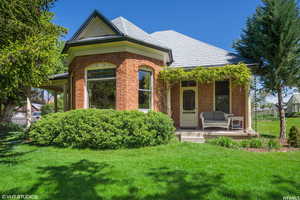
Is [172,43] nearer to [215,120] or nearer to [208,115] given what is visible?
[208,115]

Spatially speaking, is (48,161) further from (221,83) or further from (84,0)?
(84,0)

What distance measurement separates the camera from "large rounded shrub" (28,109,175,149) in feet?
22.6

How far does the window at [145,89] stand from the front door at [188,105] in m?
2.58

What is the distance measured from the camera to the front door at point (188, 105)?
424 inches

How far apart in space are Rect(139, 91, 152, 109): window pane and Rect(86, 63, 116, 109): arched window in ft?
4.37

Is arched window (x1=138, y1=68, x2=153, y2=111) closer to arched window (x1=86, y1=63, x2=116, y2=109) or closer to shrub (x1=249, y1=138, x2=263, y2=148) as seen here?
arched window (x1=86, y1=63, x2=116, y2=109)

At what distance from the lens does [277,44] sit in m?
9.07

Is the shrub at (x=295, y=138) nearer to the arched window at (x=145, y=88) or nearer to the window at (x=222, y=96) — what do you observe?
the window at (x=222, y=96)

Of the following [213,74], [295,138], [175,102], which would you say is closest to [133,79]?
[175,102]

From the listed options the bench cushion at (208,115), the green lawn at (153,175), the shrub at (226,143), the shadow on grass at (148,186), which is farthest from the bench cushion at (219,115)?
the shadow on grass at (148,186)

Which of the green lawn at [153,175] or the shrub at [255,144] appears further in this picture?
the shrub at [255,144]

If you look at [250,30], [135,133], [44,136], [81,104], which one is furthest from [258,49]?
[44,136]

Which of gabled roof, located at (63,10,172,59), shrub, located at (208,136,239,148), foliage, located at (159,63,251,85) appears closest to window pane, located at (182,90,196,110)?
foliage, located at (159,63,251,85)

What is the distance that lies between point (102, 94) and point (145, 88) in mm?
2174
